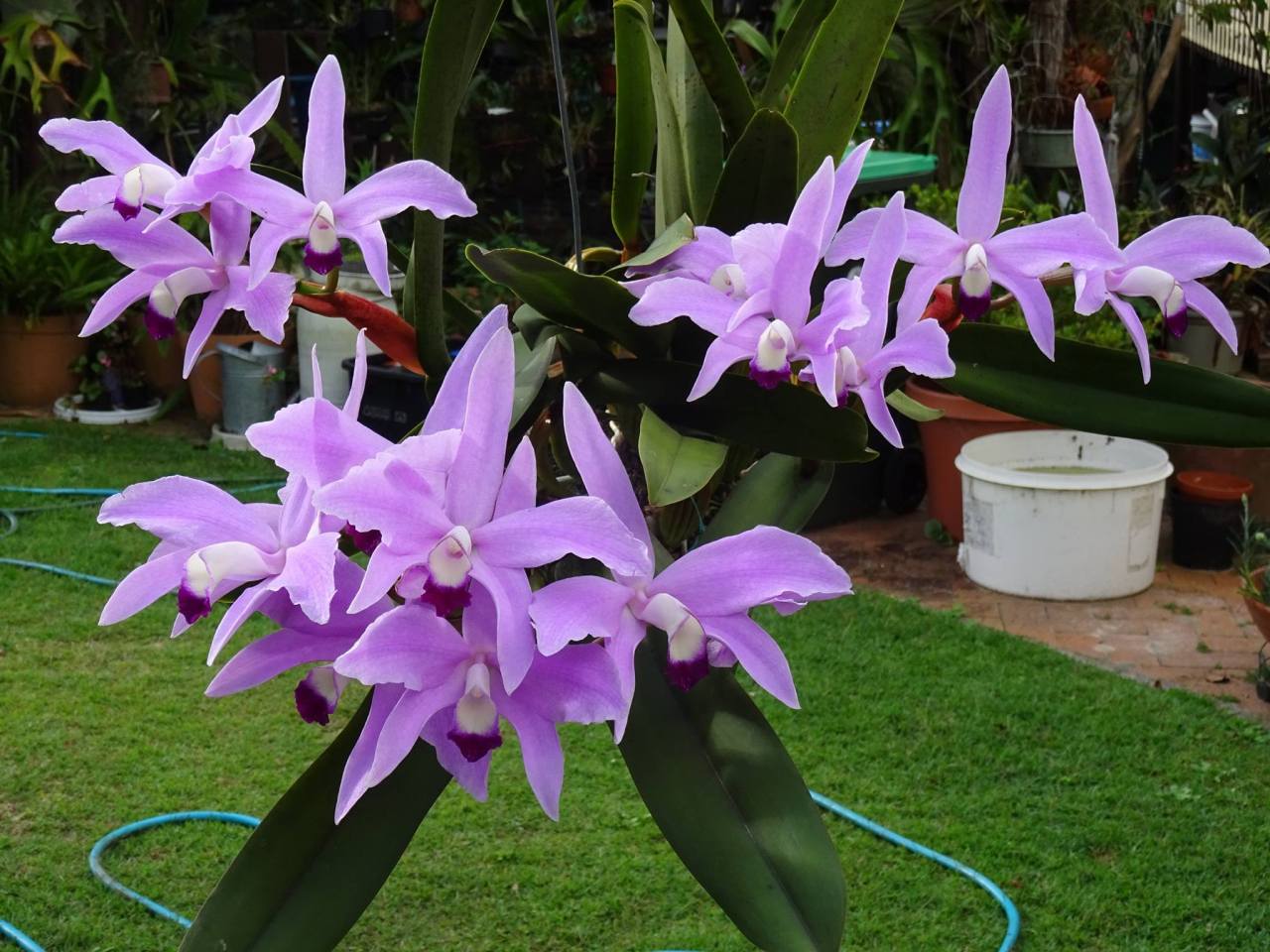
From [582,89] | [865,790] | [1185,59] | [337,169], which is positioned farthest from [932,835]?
[1185,59]

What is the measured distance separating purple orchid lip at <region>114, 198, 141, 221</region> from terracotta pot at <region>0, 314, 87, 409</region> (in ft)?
13.4

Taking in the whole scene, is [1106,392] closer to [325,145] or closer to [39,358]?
[325,145]

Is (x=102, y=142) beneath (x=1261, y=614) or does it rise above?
above

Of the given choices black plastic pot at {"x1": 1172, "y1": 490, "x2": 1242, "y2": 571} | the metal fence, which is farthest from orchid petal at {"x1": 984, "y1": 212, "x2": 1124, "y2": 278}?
the metal fence

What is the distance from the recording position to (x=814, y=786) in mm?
2389

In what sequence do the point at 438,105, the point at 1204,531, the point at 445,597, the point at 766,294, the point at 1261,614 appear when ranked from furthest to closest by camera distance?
the point at 1204,531 < the point at 1261,614 < the point at 438,105 < the point at 766,294 < the point at 445,597

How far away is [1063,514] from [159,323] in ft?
8.63

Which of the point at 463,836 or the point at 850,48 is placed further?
the point at 463,836

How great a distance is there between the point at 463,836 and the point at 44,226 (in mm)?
2761

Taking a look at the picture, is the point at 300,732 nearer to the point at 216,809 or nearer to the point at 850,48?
the point at 216,809

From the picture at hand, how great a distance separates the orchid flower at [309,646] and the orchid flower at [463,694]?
4cm

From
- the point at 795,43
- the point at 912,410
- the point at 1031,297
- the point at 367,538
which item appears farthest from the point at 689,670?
the point at 795,43

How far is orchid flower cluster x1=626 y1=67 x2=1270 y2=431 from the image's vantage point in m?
0.57

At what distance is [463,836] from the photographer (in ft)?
7.52
